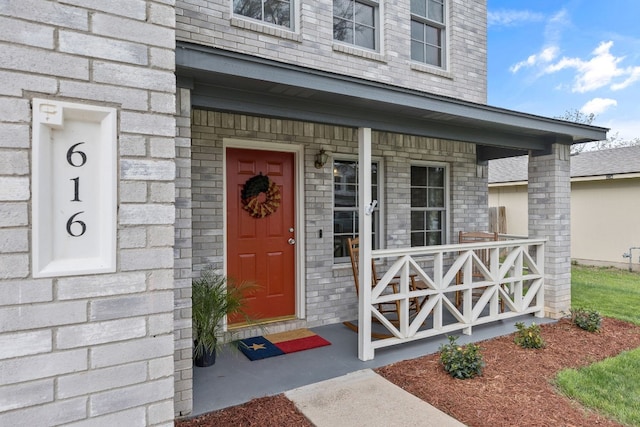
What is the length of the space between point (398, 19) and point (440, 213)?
2650 millimetres

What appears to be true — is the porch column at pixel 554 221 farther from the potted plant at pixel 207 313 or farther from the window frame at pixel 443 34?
the potted plant at pixel 207 313

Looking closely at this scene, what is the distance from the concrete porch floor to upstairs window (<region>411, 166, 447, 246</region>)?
1.61 m

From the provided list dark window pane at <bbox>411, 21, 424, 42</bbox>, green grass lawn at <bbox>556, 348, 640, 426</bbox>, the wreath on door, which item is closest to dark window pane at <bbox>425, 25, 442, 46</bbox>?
dark window pane at <bbox>411, 21, 424, 42</bbox>

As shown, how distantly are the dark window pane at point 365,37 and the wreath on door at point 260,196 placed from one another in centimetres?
208

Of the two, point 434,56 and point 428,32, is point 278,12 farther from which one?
point 434,56

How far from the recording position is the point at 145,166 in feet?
5.44

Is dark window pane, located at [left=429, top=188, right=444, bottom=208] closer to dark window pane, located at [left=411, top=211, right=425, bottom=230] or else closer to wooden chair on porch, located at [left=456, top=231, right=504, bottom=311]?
dark window pane, located at [left=411, top=211, right=425, bottom=230]

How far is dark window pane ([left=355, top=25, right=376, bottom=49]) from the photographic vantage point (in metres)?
4.80

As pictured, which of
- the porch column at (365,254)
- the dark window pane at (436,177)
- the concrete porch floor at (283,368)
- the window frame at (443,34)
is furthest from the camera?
the dark window pane at (436,177)

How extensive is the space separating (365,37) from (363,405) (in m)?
4.11

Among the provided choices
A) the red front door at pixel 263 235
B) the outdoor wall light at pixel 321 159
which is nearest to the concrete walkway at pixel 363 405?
the red front door at pixel 263 235

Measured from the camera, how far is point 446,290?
3.99 meters

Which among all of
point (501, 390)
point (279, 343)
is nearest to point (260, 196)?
point (279, 343)

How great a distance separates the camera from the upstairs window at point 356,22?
4664 millimetres
